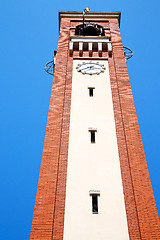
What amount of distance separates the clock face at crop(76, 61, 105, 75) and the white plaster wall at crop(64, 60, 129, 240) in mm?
1125

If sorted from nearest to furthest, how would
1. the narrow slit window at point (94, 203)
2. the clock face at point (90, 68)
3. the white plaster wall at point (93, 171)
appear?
1. the white plaster wall at point (93, 171)
2. the narrow slit window at point (94, 203)
3. the clock face at point (90, 68)

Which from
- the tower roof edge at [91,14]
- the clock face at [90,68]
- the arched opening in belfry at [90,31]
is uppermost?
the tower roof edge at [91,14]

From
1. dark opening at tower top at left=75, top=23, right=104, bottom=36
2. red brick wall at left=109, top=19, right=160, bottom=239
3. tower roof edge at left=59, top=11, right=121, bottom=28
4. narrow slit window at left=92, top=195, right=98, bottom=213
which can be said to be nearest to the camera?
red brick wall at left=109, top=19, right=160, bottom=239

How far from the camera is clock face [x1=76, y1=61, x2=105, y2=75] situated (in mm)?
18714

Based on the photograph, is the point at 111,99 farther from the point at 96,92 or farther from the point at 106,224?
the point at 106,224

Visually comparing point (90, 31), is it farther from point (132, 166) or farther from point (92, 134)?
point (132, 166)

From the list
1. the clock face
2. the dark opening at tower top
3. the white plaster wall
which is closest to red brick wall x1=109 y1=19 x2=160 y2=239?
the white plaster wall

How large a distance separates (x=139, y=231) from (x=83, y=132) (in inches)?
202

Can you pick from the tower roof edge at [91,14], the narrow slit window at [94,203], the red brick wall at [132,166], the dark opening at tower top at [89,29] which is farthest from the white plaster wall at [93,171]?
the tower roof edge at [91,14]

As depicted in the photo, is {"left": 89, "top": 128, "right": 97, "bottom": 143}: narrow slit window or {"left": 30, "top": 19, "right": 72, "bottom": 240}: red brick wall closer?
{"left": 30, "top": 19, "right": 72, "bottom": 240}: red brick wall

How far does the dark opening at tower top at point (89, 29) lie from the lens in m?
24.8

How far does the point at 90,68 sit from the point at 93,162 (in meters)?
7.15

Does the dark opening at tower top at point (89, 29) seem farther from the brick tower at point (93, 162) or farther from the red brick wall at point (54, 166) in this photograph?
the red brick wall at point (54, 166)

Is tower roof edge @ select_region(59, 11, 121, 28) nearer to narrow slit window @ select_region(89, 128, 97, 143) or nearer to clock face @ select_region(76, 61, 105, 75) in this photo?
clock face @ select_region(76, 61, 105, 75)
